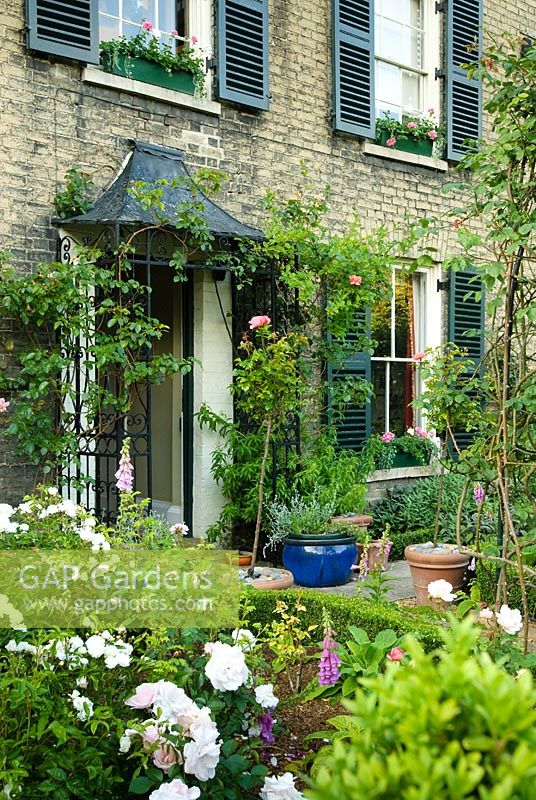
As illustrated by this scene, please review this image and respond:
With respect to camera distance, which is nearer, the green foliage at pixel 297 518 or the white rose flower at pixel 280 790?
the white rose flower at pixel 280 790

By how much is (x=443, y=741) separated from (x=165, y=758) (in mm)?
1534

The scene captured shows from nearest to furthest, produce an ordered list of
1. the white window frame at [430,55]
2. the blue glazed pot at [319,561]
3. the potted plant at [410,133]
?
the blue glazed pot at [319,561], the potted plant at [410,133], the white window frame at [430,55]

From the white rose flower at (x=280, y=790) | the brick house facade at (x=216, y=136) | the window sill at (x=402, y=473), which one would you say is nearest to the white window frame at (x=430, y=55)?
the brick house facade at (x=216, y=136)

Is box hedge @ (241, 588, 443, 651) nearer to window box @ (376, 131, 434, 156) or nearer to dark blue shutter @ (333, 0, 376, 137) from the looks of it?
dark blue shutter @ (333, 0, 376, 137)

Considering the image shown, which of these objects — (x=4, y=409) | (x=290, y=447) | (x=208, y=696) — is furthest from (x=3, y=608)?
(x=290, y=447)

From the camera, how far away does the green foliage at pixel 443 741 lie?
1060 millimetres

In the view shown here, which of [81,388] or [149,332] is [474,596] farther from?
[81,388]

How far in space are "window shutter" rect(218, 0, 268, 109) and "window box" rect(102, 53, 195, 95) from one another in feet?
1.16

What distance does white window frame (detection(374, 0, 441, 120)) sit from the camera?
9758mm

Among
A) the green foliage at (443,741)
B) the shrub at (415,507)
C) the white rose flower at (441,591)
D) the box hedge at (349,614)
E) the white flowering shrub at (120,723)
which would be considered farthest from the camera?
the shrub at (415,507)

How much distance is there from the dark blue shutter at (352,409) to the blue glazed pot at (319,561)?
5.51 ft

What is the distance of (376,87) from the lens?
9.34 m

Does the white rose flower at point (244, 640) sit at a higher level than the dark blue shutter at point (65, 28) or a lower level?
lower

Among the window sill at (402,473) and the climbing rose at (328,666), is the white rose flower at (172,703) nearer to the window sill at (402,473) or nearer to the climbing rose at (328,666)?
the climbing rose at (328,666)
